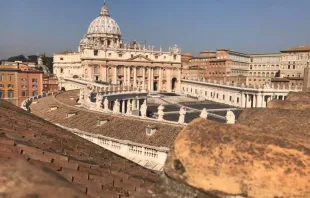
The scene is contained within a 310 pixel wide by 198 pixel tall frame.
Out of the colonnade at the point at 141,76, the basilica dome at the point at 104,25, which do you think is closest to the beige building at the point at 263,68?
the colonnade at the point at 141,76

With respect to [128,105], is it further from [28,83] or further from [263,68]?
[263,68]

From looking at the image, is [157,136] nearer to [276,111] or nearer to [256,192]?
[276,111]

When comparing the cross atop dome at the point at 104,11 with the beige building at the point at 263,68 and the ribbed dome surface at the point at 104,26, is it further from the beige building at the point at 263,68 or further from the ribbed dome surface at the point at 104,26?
the beige building at the point at 263,68

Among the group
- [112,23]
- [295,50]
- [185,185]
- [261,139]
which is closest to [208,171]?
[185,185]

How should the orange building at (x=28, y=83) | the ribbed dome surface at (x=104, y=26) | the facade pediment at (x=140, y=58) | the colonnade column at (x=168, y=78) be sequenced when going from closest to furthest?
1. the orange building at (x=28, y=83)
2. the facade pediment at (x=140, y=58)
3. the colonnade column at (x=168, y=78)
4. the ribbed dome surface at (x=104, y=26)

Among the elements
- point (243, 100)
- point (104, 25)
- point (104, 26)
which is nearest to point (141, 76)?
point (104, 26)

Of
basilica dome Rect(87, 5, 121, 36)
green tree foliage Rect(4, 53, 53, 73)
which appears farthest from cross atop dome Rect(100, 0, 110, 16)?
green tree foliage Rect(4, 53, 53, 73)

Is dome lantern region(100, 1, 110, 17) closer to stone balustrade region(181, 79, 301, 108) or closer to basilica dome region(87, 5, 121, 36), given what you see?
basilica dome region(87, 5, 121, 36)

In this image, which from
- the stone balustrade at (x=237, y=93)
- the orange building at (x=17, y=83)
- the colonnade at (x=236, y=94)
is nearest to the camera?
the orange building at (x=17, y=83)
